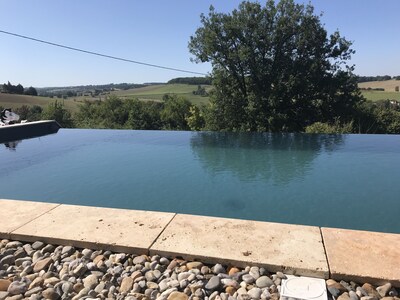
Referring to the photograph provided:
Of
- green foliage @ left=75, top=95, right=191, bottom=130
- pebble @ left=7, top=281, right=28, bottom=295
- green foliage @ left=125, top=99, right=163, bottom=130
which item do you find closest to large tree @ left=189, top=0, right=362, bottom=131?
green foliage @ left=75, top=95, right=191, bottom=130

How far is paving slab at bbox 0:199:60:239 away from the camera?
265 centimetres

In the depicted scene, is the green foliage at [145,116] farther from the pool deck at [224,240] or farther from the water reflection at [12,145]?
the pool deck at [224,240]

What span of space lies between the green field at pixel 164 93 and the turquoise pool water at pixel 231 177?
55.1 feet

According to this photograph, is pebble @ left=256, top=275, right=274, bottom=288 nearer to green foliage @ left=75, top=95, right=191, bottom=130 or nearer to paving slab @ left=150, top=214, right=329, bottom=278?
paving slab @ left=150, top=214, right=329, bottom=278

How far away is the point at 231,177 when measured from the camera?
524 cm

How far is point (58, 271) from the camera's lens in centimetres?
215

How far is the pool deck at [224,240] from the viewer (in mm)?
1977

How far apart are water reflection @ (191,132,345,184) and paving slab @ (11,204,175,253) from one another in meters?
2.74

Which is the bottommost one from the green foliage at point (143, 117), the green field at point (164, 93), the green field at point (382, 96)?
the green foliage at point (143, 117)

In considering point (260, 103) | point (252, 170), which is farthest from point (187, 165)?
point (260, 103)

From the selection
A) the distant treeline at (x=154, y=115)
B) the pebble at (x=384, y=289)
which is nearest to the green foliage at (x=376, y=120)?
the distant treeline at (x=154, y=115)

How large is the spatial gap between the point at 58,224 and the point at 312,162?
16.0 feet

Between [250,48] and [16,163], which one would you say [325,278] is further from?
[250,48]

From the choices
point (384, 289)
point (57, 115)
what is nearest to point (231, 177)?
point (384, 289)
